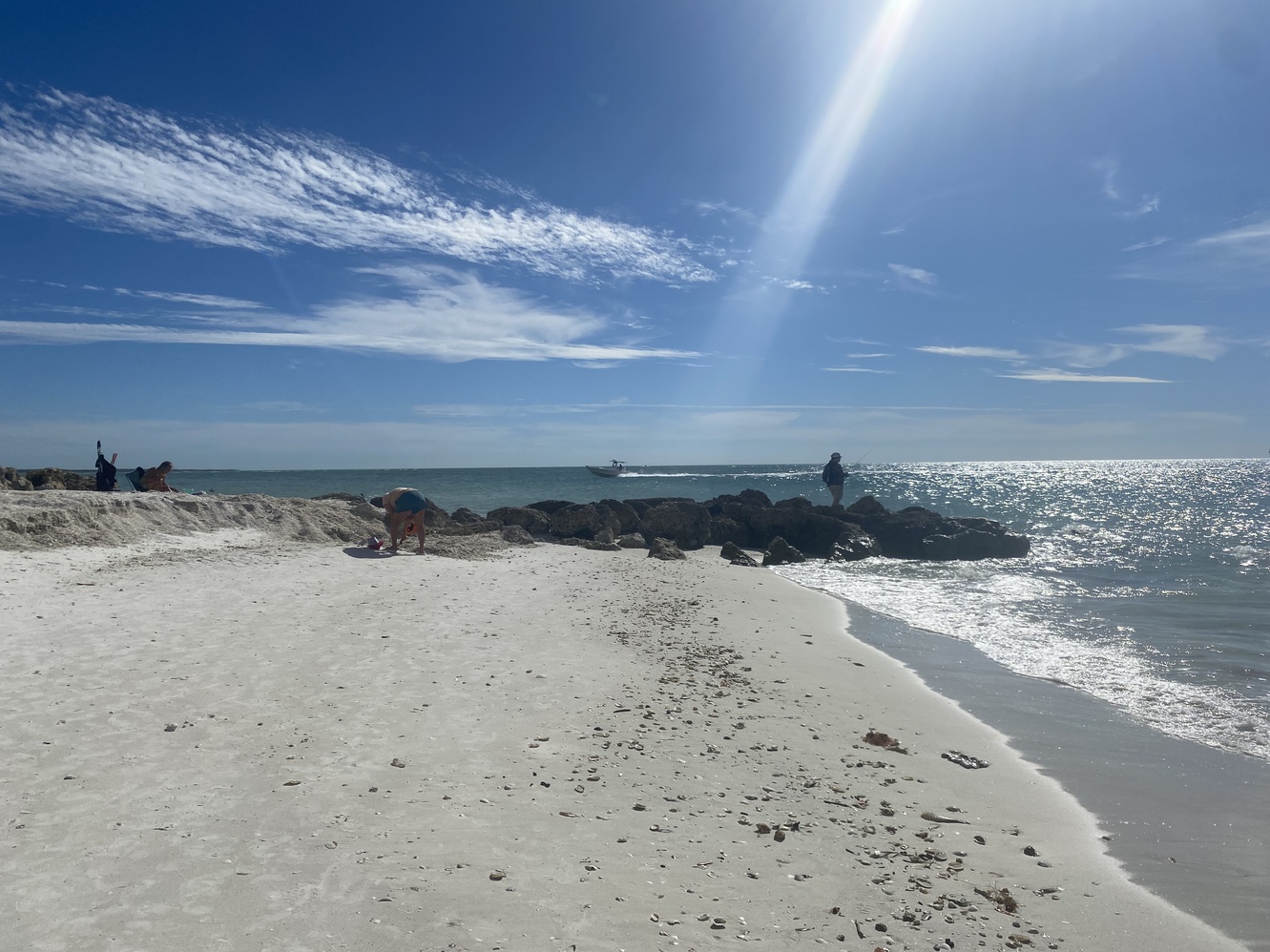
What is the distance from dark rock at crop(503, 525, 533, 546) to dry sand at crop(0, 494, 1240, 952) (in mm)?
12046

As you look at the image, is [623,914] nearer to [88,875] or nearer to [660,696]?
[88,875]

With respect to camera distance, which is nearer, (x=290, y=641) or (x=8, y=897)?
(x=8, y=897)

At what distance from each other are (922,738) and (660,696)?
257 centimetres

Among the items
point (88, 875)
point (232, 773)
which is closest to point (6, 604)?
point (232, 773)

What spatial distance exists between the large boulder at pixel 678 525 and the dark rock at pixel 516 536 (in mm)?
4760

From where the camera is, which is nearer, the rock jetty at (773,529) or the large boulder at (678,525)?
the rock jetty at (773,529)

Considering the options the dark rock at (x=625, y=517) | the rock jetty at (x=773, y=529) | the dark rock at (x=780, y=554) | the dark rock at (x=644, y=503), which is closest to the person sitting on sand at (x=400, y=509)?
the rock jetty at (x=773, y=529)

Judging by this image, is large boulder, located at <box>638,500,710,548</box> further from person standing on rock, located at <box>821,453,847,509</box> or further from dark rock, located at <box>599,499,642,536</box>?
person standing on rock, located at <box>821,453,847,509</box>

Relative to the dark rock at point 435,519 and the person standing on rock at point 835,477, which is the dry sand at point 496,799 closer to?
the dark rock at point 435,519

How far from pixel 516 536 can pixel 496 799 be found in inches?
698

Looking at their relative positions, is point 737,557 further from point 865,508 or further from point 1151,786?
point 1151,786

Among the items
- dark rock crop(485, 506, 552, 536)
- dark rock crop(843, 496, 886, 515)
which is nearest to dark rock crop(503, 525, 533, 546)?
dark rock crop(485, 506, 552, 536)

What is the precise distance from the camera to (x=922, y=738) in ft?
23.4

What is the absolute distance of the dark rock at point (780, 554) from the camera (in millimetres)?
22438
